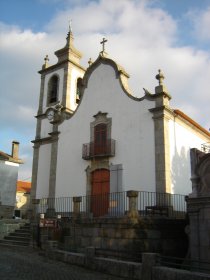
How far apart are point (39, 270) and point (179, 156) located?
903cm

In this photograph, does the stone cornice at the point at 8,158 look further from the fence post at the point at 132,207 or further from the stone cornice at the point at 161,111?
the fence post at the point at 132,207

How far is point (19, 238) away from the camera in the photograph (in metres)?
15.3

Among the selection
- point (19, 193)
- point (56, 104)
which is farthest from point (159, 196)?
point (19, 193)

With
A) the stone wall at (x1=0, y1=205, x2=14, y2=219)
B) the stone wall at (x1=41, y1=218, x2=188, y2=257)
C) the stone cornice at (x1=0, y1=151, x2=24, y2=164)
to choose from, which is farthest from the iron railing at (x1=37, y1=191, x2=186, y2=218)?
the stone cornice at (x1=0, y1=151, x2=24, y2=164)

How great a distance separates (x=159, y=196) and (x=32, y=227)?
5329 millimetres

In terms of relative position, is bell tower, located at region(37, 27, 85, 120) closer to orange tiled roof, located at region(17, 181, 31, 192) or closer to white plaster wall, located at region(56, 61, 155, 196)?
white plaster wall, located at region(56, 61, 155, 196)

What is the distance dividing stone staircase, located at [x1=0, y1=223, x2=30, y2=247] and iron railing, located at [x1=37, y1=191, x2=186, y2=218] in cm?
207

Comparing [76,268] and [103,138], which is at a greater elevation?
[103,138]

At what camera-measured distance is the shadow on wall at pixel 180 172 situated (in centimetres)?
1534

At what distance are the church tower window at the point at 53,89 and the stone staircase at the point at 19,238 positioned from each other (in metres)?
8.69

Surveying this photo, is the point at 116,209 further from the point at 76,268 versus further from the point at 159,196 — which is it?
the point at 76,268

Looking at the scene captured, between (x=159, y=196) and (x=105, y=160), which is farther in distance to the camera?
(x=105, y=160)

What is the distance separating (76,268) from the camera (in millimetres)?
9602

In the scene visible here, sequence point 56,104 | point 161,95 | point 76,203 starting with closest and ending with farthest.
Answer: point 76,203 < point 161,95 < point 56,104
